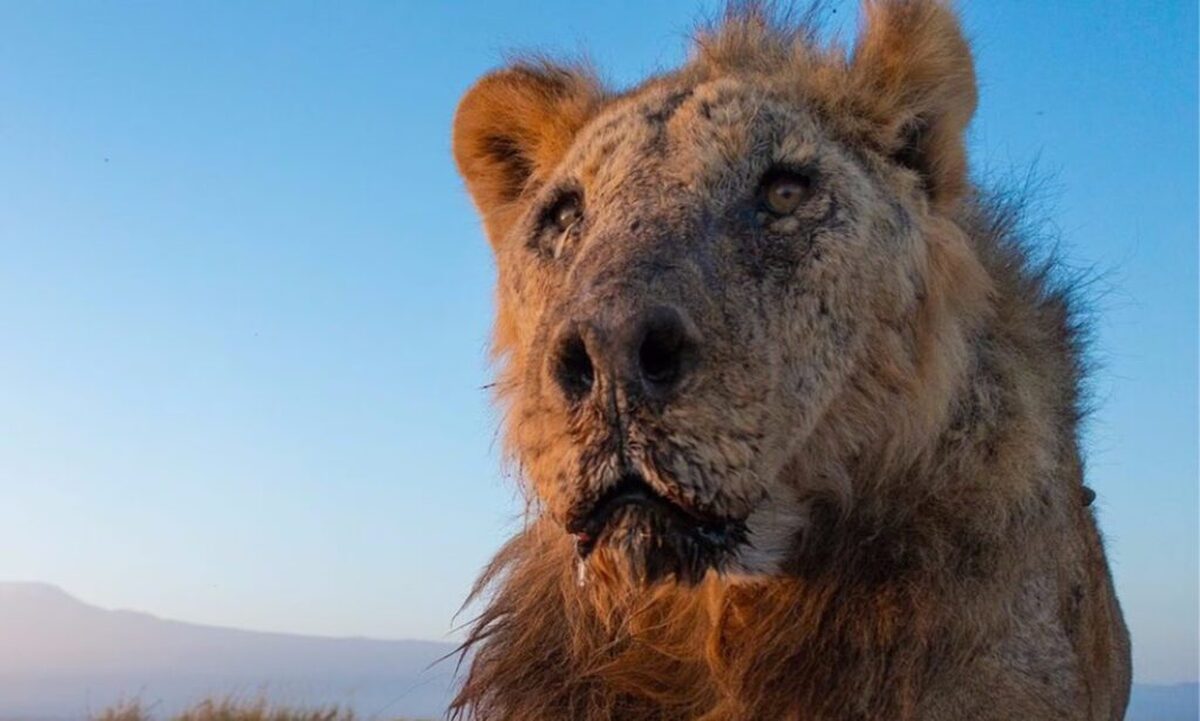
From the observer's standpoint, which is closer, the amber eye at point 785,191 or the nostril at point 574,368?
the nostril at point 574,368

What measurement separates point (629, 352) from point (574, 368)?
0.17 m

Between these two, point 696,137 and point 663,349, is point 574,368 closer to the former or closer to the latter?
point 663,349

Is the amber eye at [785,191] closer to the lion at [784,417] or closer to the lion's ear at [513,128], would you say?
the lion at [784,417]

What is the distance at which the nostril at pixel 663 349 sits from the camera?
3.35 meters

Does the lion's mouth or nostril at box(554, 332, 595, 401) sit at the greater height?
nostril at box(554, 332, 595, 401)

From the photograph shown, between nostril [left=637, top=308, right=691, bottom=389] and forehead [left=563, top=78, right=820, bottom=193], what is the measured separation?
84cm

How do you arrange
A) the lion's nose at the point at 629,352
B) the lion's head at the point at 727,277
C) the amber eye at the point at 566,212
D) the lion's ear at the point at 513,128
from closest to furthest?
the lion's nose at the point at 629,352 < the lion's head at the point at 727,277 < the amber eye at the point at 566,212 < the lion's ear at the point at 513,128

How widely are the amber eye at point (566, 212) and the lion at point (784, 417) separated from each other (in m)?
0.01

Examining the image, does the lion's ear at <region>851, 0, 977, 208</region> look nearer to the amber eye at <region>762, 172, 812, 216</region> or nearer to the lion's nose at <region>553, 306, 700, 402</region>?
the amber eye at <region>762, 172, 812, 216</region>

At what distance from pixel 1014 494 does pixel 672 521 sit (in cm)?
136

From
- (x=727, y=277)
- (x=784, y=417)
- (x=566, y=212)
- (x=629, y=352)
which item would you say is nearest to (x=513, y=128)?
(x=566, y=212)

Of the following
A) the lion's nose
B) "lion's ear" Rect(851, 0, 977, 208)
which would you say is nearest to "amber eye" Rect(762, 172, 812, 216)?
"lion's ear" Rect(851, 0, 977, 208)

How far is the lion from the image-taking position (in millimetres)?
3480

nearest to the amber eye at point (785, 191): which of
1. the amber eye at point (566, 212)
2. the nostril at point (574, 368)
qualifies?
the amber eye at point (566, 212)
